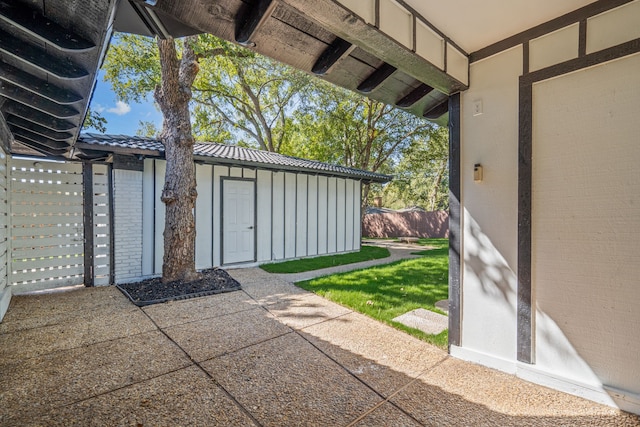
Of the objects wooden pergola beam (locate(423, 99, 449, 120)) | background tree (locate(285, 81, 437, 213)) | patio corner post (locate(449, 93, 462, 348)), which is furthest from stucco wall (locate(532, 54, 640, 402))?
background tree (locate(285, 81, 437, 213))

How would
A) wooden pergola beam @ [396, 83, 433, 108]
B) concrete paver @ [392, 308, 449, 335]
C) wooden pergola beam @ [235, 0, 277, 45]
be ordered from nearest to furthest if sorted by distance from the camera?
1. wooden pergola beam @ [235, 0, 277, 45]
2. wooden pergola beam @ [396, 83, 433, 108]
3. concrete paver @ [392, 308, 449, 335]

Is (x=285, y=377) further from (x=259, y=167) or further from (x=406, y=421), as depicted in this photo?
(x=259, y=167)

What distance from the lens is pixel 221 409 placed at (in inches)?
85.3

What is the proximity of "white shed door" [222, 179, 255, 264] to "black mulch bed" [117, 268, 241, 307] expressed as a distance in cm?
137

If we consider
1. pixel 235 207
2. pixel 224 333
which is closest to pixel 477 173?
pixel 224 333

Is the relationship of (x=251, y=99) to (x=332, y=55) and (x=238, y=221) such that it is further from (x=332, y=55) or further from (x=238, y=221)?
(x=332, y=55)

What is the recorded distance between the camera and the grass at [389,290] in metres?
4.26

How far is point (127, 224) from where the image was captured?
5734 millimetres

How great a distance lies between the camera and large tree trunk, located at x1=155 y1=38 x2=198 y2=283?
5504 millimetres

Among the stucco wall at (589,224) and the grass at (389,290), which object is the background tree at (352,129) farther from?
the stucco wall at (589,224)

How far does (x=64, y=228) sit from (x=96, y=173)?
1178 millimetres

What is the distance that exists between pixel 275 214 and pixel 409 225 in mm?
13296

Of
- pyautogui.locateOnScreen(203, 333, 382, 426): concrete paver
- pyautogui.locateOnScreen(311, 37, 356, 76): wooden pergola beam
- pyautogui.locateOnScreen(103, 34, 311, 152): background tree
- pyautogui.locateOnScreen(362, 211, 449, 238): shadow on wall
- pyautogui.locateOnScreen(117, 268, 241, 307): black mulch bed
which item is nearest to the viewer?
pyautogui.locateOnScreen(203, 333, 382, 426): concrete paver

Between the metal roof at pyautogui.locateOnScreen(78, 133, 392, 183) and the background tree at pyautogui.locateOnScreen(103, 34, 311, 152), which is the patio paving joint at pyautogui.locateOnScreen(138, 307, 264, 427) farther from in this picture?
the background tree at pyautogui.locateOnScreen(103, 34, 311, 152)
